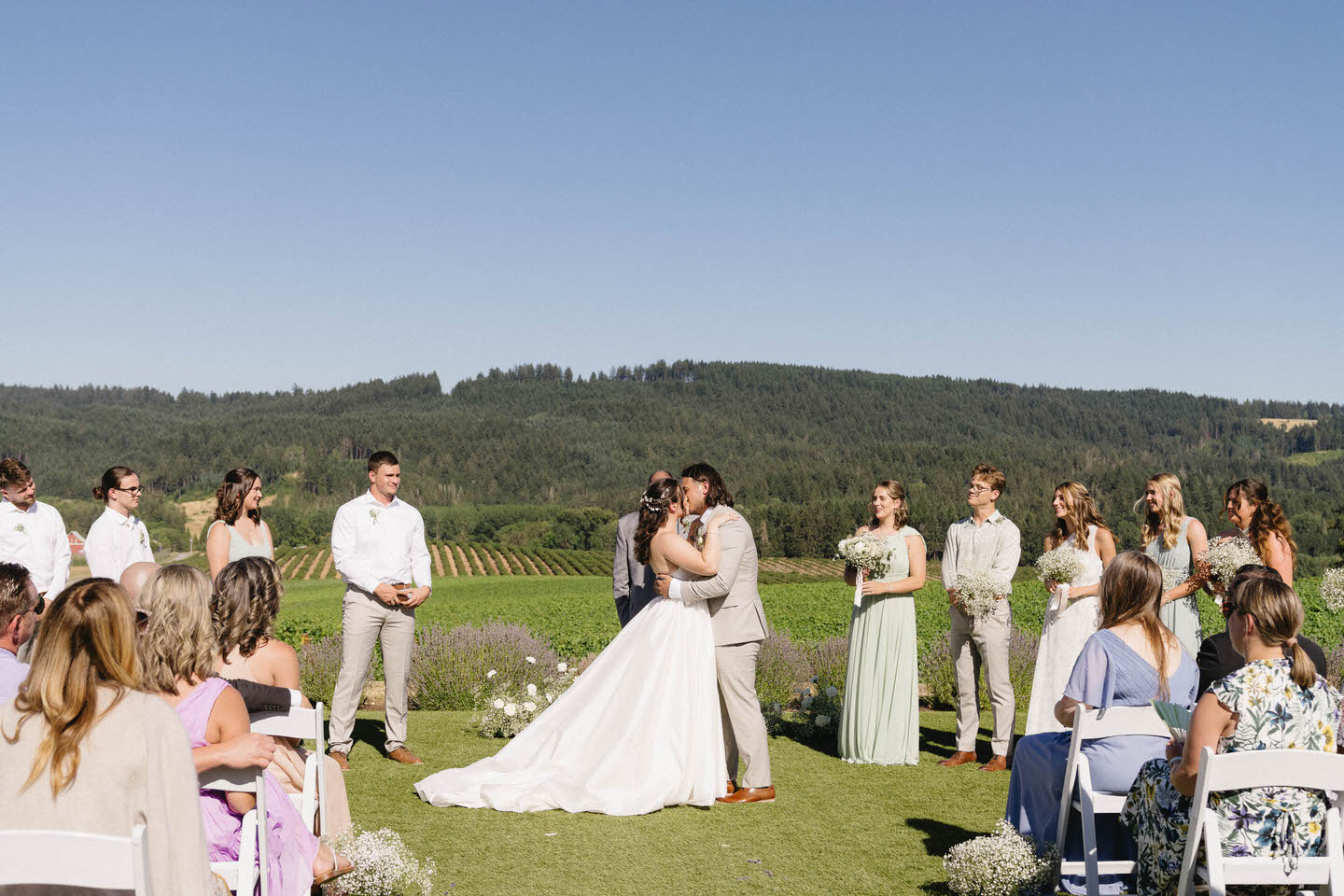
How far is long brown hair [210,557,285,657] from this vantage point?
4418 mm

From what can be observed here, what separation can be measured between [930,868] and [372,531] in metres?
4.85

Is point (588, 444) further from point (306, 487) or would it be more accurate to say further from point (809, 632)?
point (809, 632)

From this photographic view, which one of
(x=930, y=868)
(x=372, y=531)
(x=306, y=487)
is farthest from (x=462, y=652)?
(x=306, y=487)

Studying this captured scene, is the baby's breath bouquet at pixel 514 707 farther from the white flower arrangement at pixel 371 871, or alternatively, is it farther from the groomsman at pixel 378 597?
the white flower arrangement at pixel 371 871

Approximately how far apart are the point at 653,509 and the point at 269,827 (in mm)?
3491

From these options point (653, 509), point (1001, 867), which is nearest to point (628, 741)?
point (653, 509)

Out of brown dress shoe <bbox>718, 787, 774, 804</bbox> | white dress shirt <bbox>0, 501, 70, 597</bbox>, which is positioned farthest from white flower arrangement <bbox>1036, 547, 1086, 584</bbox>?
white dress shirt <bbox>0, 501, 70, 597</bbox>

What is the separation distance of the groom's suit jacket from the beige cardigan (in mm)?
4408

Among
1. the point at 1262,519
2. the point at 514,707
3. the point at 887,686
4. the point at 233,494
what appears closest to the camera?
the point at 1262,519

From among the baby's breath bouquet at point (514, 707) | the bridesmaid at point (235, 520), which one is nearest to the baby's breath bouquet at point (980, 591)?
the baby's breath bouquet at point (514, 707)

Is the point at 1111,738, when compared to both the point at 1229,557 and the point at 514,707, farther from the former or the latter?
the point at 514,707

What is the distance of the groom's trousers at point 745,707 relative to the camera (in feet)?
23.5

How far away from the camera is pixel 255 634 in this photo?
4.48 m

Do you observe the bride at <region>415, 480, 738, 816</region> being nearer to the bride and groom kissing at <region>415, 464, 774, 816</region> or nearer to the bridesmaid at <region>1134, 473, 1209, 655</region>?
the bride and groom kissing at <region>415, 464, 774, 816</region>
